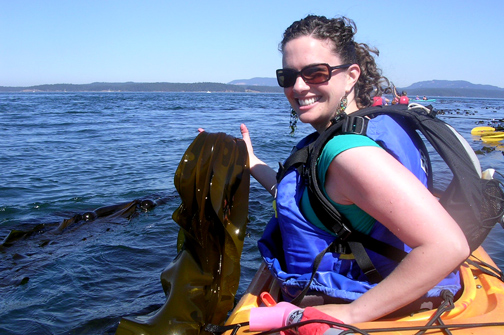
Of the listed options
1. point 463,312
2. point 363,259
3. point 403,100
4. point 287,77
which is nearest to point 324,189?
point 363,259

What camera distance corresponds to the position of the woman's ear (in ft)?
7.22

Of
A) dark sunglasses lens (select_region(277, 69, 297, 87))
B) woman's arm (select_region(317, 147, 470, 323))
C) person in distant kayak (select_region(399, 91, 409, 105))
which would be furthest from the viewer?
person in distant kayak (select_region(399, 91, 409, 105))

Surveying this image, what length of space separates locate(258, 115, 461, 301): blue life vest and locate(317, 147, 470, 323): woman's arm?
242 mm

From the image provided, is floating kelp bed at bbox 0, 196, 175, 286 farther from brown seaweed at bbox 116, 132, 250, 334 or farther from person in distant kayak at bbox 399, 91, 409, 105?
person in distant kayak at bbox 399, 91, 409, 105

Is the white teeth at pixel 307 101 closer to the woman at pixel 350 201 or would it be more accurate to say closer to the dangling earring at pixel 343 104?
the woman at pixel 350 201

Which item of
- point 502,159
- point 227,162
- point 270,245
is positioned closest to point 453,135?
point 270,245

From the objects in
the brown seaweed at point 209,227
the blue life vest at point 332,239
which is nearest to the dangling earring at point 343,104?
the blue life vest at point 332,239

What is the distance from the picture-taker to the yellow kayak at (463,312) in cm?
188

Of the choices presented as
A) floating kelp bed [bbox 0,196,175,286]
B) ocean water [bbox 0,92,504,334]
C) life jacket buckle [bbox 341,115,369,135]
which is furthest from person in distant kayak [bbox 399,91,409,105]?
floating kelp bed [bbox 0,196,175,286]

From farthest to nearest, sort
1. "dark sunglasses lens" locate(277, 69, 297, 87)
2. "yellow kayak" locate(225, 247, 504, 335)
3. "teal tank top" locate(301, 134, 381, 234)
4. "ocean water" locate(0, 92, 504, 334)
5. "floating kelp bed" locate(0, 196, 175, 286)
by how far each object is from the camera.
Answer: "floating kelp bed" locate(0, 196, 175, 286) → "ocean water" locate(0, 92, 504, 334) → "dark sunglasses lens" locate(277, 69, 297, 87) → "yellow kayak" locate(225, 247, 504, 335) → "teal tank top" locate(301, 134, 381, 234)

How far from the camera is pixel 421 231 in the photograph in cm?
160

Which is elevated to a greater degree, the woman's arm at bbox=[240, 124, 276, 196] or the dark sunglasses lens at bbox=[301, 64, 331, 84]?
the dark sunglasses lens at bbox=[301, 64, 331, 84]

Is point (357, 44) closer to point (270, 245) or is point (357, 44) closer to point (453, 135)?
point (453, 135)

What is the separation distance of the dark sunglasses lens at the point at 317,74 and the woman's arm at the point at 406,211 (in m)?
0.58
